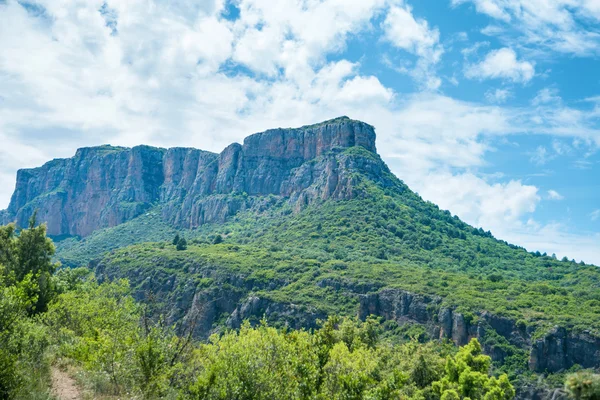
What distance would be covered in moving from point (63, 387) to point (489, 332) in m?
68.7

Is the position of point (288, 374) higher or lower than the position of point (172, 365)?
lower

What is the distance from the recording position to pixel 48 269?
4431cm

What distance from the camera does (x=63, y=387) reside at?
875 inches

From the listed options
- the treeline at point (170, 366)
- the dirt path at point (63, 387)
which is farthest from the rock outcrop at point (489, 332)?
the dirt path at point (63, 387)

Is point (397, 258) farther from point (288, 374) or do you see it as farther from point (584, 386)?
point (584, 386)

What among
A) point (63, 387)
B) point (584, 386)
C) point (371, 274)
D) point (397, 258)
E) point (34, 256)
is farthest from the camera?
point (397, 258)

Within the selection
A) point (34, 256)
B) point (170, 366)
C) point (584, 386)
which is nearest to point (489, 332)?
point (34, 256)

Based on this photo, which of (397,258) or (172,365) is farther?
(397,258)

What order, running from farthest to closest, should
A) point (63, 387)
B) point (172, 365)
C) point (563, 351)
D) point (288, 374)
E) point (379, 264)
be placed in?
point (379, 264) < point (563, 351) < point (288, 374) < point (172, 365) < point (63, 387)

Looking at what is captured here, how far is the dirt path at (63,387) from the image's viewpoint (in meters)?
20.9

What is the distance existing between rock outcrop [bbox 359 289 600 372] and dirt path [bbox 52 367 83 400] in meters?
66.1

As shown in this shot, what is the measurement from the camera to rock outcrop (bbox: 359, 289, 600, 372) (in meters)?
69.0

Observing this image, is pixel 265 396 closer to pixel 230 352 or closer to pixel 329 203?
pixel 230 352

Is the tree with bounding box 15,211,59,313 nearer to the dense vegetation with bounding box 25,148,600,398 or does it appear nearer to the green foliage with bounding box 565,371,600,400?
the dense vegetation with bounding box 25,148,600,398
